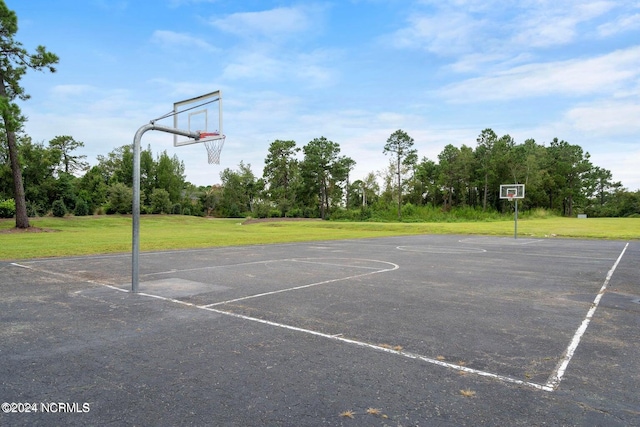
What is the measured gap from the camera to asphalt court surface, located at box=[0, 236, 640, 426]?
9.57ft

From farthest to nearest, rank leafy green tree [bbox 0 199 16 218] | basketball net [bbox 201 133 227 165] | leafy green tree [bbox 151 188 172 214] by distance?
leafy green tree [bbox 151 188 172 214] < leafy green tree [bbox 0 199 16 218] < basketball net [bbox 201 133 227 165]

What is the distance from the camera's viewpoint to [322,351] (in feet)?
13.6

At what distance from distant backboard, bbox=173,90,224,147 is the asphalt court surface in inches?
133

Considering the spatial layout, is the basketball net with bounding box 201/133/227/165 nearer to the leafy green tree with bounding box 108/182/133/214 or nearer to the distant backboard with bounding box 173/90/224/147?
the distant backboard with bounding box 173/90/224/147

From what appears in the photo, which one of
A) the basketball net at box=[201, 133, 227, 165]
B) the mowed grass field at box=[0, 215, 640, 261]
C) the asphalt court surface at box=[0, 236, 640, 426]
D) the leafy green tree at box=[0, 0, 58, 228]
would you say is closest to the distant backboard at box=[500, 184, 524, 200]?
the mowed grass field at box=[0, 215, 640, 261]

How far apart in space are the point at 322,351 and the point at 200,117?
6785 millimetres

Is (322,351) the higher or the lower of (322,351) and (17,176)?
the lower

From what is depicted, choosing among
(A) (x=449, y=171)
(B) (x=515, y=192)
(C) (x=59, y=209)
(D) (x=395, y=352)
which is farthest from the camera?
(A) (x=449, y=171)

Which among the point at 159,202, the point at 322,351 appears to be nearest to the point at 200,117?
the point at 322,351

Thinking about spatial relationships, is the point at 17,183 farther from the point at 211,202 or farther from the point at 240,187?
the point at 240,187

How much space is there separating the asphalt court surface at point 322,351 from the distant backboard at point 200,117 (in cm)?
338

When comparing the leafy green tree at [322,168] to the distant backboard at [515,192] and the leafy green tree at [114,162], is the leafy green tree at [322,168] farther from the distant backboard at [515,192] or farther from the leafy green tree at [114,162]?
the distant backboard at [515,192]

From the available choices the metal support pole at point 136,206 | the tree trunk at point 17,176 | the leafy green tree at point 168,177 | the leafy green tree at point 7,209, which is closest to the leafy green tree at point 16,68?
the tree trunk at point 17,176

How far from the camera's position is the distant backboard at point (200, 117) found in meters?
8.77
